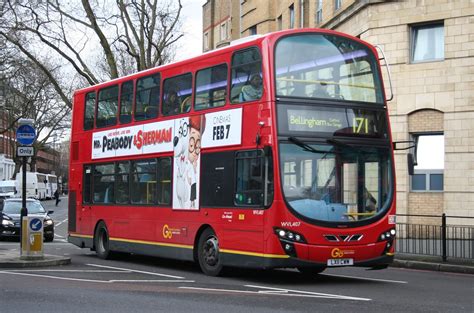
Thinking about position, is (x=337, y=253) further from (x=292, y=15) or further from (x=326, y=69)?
(x=292, y=15)

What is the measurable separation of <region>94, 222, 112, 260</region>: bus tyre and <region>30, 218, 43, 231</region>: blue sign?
2.33m

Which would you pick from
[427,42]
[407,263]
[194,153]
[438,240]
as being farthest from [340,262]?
[427,42]

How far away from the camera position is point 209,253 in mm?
13930

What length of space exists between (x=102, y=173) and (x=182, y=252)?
4.44 metres

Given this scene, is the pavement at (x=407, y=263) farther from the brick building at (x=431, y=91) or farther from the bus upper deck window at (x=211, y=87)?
the brick building at (x=431, y=91)

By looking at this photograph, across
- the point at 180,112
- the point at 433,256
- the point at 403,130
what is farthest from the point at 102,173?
the point at 403,130

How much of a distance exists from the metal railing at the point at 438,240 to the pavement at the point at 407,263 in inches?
15.6

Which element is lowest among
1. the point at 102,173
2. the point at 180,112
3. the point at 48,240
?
the point at 48,240

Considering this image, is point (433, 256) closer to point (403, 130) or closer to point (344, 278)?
point (344, 278)

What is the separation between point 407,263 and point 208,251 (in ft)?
19.1

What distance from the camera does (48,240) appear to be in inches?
1046

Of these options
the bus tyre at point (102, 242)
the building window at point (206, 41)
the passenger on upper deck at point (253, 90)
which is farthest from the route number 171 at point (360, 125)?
the building window at point (206, 41)

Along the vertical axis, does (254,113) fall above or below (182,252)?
above

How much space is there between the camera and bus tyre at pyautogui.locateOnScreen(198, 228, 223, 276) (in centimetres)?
1362
